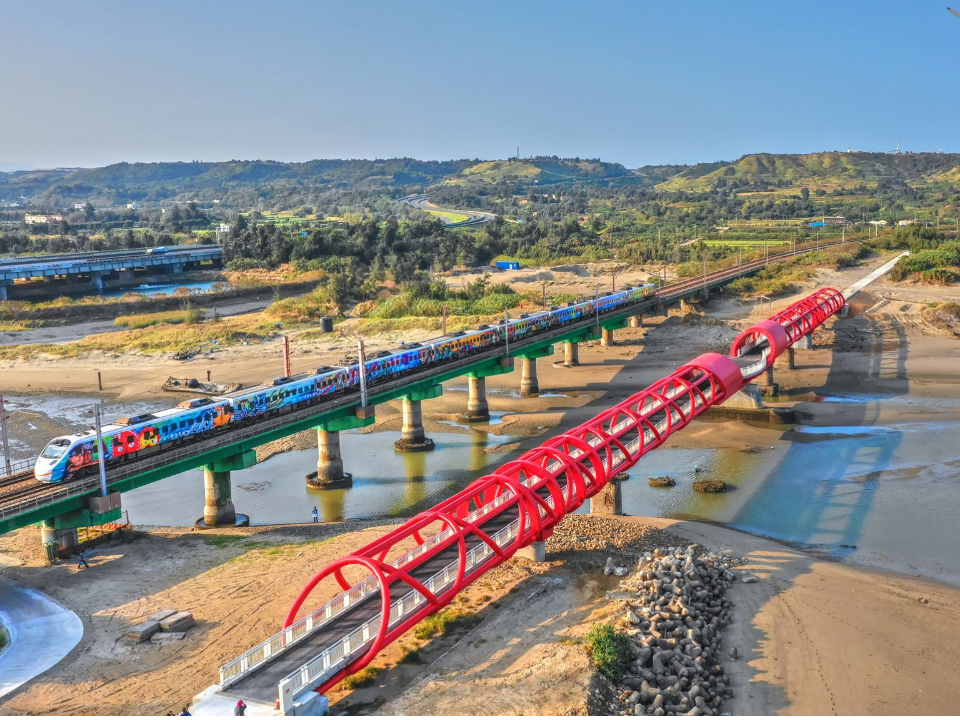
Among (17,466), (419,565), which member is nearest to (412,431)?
(17,466)

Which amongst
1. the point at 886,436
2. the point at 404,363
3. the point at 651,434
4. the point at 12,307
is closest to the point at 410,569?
the point at 651,434

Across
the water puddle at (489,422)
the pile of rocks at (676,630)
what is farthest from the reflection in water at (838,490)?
the water puddle at (489,422)

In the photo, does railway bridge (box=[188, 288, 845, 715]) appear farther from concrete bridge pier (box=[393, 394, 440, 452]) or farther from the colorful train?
concrete bridge pier (box=[393, 394, 440, 452])

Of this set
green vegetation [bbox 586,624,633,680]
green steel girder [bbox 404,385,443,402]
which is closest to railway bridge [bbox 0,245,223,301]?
green steel girder [bbox 404,385,443,402]

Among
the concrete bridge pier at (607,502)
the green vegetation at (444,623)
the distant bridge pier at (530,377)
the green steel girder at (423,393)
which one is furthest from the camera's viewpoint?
the distant bridge pier at (530,377)

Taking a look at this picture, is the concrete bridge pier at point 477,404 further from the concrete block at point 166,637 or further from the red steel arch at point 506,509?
the concrete block at point 166,637

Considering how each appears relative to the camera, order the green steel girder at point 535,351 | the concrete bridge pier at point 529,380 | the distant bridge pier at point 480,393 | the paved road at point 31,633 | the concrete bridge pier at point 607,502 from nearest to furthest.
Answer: the paved road at point 31,633, the concrete bridge pier at point 607,502, the distant bridge pier at point 480,393, the green steel girder at point 535,351, the concrete bridge pier at point 529,380

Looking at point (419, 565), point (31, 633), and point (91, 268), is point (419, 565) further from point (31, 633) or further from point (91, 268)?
point (91, 268)
